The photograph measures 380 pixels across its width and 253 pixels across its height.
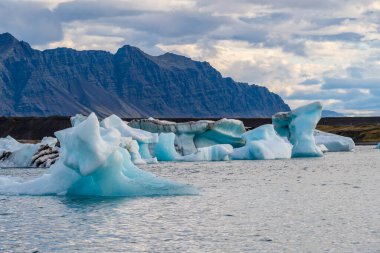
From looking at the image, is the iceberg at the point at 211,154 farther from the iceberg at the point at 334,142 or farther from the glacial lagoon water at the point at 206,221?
the glacial lagoon water at the point at 206,221

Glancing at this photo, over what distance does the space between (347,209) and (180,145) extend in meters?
31.4

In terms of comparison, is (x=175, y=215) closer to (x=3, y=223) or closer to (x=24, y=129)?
(x=3, y=223)

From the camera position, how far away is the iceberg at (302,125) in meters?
47.8

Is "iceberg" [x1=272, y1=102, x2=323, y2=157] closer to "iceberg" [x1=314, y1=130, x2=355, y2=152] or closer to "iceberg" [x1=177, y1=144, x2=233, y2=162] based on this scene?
"iceberg" [x1=177, y1=144, x2=233, y2=162]

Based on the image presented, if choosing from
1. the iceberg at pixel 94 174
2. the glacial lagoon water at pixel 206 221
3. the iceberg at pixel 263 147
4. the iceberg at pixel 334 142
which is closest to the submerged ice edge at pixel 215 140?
the iceberg at pixel 263 147

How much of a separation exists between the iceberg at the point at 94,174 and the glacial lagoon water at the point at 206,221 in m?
0.44

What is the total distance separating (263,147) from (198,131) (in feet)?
16.0

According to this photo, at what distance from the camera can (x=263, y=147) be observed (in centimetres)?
4769

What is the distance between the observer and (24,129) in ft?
406

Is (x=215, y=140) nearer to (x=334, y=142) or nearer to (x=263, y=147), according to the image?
(x=263, y=147)

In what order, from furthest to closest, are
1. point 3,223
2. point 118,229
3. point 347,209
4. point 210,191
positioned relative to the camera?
point 210,191 → point 347,209 → point 3,223 → point 118,229

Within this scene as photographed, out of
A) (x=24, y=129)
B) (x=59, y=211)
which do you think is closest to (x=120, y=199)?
(x=59, y=211)

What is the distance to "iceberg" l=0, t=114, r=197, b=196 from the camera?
2062 cm

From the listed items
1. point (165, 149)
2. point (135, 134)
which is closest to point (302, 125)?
point (165, 149)
